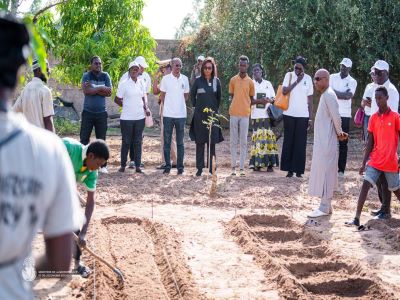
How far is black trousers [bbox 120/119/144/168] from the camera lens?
34.3ft

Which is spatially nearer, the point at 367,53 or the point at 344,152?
the point at 344,152

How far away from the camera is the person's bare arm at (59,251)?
2002 mm

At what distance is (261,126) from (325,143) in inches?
133

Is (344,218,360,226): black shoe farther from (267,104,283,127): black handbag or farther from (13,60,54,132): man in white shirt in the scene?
(267,104,283,127): black handbag

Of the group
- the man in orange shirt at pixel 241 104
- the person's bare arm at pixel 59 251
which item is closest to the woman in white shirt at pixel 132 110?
→ the man in orange shirt at pixel 241 104

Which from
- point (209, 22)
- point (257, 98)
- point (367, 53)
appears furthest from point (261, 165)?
point (209, 22)

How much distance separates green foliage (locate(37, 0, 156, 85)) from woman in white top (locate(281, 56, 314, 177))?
356cm

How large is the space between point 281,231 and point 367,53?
29.6 ft

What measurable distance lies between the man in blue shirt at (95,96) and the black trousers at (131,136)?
38 cm

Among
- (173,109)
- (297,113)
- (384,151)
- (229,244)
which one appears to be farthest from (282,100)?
(229,244)

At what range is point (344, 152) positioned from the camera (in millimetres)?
10609

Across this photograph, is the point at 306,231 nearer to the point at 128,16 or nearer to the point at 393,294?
the point at 393,294

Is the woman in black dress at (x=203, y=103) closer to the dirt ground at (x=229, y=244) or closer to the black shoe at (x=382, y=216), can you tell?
the dirt ground at (x=229, y=244)

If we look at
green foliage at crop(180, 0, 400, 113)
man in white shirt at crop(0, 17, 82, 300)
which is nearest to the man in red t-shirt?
man in white shirt at crop(0, 17, 82, 300)
